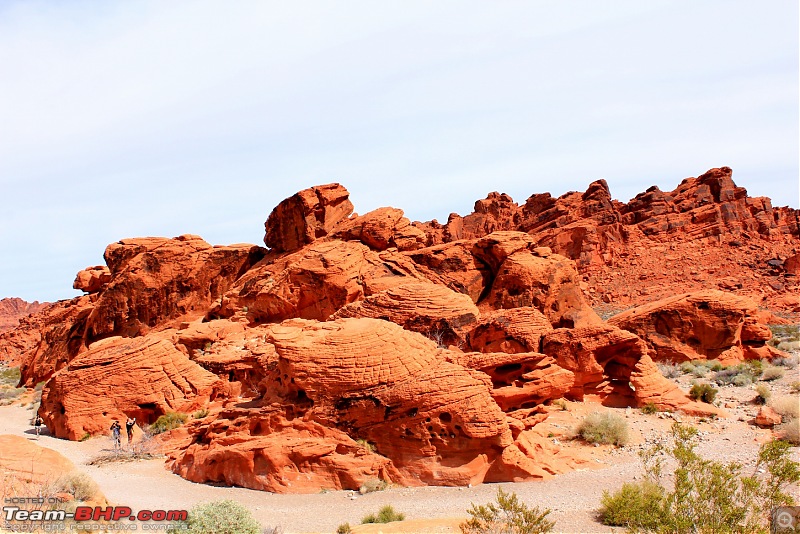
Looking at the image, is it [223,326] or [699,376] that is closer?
[699,376]

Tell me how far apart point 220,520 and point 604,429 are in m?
10.3

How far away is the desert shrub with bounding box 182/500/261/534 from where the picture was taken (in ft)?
28.1

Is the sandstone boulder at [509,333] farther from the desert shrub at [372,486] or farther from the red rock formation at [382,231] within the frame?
the red rock formation at [382,231]

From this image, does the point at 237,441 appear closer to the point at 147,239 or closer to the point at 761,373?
the point at 761,373

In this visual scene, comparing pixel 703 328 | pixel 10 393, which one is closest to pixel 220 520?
pixel 703 328

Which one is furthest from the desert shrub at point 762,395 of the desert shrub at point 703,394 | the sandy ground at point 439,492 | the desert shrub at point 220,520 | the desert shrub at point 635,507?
the desert shrub at point 220,520

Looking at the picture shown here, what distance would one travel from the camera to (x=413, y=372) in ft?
44.4

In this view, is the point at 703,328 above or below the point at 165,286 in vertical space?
below

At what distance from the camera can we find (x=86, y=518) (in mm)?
9117

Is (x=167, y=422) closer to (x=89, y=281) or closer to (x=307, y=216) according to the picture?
(x=307, y=216)

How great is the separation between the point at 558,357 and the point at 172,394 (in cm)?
1236

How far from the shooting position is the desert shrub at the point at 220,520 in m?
8.55

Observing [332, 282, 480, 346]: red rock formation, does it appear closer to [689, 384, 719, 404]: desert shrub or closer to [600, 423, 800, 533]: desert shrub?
[689, 384, 719, 404]: desert shrub

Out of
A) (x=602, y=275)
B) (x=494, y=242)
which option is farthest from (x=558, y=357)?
(x=602, y=275)
